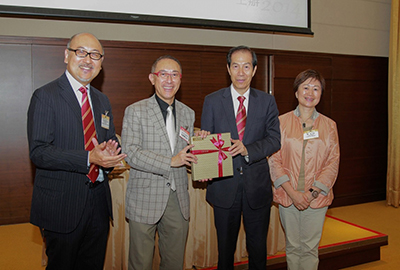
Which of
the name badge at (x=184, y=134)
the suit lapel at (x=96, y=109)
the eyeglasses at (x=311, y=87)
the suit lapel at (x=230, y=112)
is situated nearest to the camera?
the suit lapel at (x=96, y=109)

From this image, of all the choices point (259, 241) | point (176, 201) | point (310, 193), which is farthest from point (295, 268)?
point (176, 201)

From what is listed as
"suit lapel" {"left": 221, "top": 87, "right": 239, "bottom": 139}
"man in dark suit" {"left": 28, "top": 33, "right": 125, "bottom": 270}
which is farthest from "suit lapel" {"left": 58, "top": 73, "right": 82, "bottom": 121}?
"suit lapel" {"left": 221, "top": 87, "right": 239, "bottom": 139}

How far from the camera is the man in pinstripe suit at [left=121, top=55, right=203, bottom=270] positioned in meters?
1.92

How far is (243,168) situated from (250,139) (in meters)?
0.20

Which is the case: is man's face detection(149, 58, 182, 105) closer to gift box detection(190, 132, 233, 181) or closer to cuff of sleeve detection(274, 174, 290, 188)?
gift box detection(190, 132, 233, 181)

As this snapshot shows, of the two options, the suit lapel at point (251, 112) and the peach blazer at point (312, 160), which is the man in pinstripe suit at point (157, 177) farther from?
the peach blazer at point (312, 160)

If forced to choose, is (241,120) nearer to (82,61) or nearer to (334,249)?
(82,61)

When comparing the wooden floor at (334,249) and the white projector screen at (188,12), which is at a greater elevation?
the white projector screen at (188,12)

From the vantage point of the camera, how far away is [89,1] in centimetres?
366

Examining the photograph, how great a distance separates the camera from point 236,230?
214 cm

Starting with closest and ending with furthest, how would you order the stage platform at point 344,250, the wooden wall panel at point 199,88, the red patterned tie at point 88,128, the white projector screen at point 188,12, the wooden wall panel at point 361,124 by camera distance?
1. the red patterned tie at point 88,128
2. the stage platform at point 344,250
3. the white projector screen at point 188,12
4. the wooden wall panel at point 199,88
5. the wooden wall panel at point 361,124

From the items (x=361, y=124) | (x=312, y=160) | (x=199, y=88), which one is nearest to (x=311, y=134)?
(x=312, y=160)

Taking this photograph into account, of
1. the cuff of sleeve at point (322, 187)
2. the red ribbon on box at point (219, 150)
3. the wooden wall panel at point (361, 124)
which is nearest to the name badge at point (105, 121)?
the red ribbon on box at point (219, 150)

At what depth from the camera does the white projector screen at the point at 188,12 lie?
3523 mm
